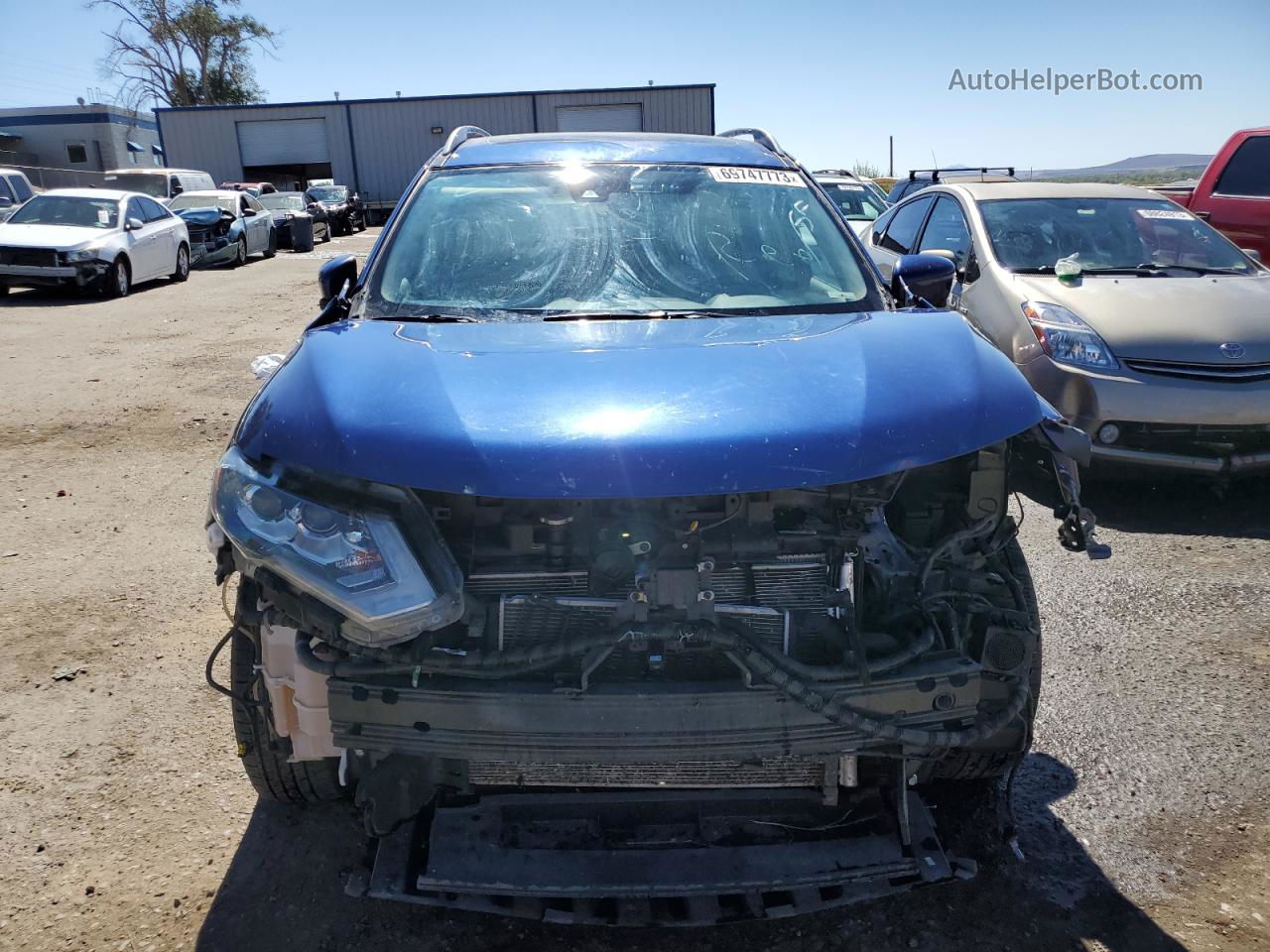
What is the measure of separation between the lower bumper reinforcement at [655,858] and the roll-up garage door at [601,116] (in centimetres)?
3470

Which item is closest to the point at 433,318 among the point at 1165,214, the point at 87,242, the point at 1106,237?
the point at 1106,237

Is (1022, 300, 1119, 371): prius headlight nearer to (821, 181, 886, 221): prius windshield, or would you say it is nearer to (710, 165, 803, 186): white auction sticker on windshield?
(710, 165, 803, 186): white auction sticker on windshield

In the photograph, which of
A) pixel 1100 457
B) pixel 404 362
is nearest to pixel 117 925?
pixel 404 362

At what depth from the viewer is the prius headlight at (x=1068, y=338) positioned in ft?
17.4

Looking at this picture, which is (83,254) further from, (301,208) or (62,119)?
(62,119)

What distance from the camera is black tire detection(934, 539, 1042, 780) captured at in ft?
8.38

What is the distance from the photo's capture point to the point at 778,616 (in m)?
2.32

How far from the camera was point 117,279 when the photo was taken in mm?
13938

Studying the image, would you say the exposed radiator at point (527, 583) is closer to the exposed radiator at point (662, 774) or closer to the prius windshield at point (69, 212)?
the exposed radiator at point (662, 774)

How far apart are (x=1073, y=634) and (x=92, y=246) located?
14.0 m

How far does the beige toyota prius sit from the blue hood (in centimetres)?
292

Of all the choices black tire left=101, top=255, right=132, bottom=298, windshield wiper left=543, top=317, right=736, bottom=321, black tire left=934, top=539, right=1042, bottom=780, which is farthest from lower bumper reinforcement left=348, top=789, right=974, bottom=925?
black tire left=101, top=255, right=132, bottom=298

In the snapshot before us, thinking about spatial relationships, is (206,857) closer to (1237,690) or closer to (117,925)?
(117,925)

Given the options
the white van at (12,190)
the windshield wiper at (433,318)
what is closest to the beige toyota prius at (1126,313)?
the windshield wiper at (433,318)
